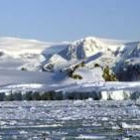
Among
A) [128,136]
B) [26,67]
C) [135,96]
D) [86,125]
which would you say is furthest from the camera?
[26,67]

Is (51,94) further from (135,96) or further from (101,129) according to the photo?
(101,129)

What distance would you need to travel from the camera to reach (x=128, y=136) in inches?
628

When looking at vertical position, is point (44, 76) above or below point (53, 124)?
above

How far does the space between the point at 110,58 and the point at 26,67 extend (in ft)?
105

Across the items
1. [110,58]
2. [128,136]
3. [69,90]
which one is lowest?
[128,136]

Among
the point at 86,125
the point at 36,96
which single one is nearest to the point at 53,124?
the point at 86,125

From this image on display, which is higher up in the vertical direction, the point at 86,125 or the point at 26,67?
the point at 26,67

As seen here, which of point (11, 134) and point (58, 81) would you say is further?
point (58, 81)

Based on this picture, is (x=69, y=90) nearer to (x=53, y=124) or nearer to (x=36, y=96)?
(x=36, y=96)

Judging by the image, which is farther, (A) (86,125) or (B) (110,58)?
(B) (110,58)

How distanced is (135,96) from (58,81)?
41.3 m

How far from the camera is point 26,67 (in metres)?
193

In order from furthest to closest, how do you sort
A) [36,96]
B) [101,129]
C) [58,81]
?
[58,81] < [36,96] < [101,129]

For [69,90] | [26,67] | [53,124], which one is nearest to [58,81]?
[69,90]
